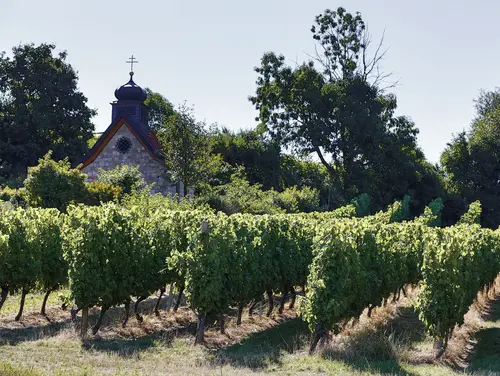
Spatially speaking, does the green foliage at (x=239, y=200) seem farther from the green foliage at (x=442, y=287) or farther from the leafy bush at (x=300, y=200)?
the green foliage at (x=442, y=287)

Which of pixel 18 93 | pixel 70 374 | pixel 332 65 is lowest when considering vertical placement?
pixel 70 374

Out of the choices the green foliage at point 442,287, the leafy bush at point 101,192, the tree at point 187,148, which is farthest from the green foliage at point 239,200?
the green foliage at point 442,287

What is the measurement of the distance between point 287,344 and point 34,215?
6.52 metres

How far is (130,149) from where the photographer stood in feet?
118

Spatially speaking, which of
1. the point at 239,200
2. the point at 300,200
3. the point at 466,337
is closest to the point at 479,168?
the point at 300,200

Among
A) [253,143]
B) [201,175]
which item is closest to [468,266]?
[201,175]

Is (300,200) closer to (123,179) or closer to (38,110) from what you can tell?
(123,179)

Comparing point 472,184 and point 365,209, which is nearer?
point 365,209

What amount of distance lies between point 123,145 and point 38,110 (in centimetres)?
926

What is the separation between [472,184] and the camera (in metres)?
46.8

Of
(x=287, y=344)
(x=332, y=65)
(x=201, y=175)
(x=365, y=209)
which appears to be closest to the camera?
(x=287, y=344)

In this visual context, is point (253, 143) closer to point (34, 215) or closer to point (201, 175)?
point (201, 175)

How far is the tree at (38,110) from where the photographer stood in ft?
136

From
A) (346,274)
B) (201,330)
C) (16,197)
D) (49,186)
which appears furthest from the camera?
(16,197)
